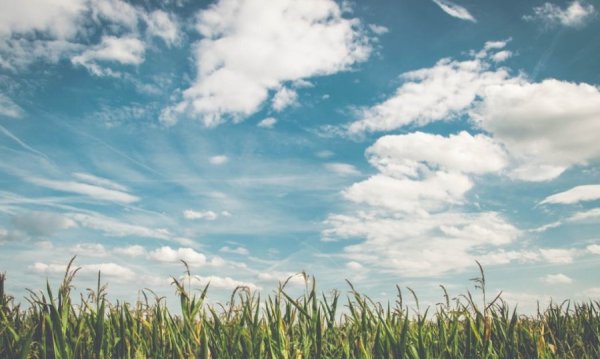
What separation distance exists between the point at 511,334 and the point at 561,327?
3847 millimetres

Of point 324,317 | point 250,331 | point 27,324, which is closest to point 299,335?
point 324,317

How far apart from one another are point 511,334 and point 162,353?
4105 millimetres

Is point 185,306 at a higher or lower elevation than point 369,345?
higher

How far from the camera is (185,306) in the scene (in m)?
4.84

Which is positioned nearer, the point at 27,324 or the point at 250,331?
the point at 250,331

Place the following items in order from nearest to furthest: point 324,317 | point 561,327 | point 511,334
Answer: point 324,317, point 511,334, point 561,327

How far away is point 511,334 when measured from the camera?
5.76m

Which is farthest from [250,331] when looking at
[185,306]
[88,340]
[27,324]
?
[27,324]

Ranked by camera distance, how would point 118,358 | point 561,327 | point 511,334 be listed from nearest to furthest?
point 118,358
point 511,334
point 561,327

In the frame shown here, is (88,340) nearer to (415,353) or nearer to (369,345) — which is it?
(369,345)

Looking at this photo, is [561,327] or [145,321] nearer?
[145,321]

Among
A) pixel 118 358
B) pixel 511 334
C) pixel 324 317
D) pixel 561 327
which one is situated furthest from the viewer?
pixel 561 327

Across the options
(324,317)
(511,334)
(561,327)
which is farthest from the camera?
(561,327)

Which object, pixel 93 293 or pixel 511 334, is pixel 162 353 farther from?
pixel 511 334
